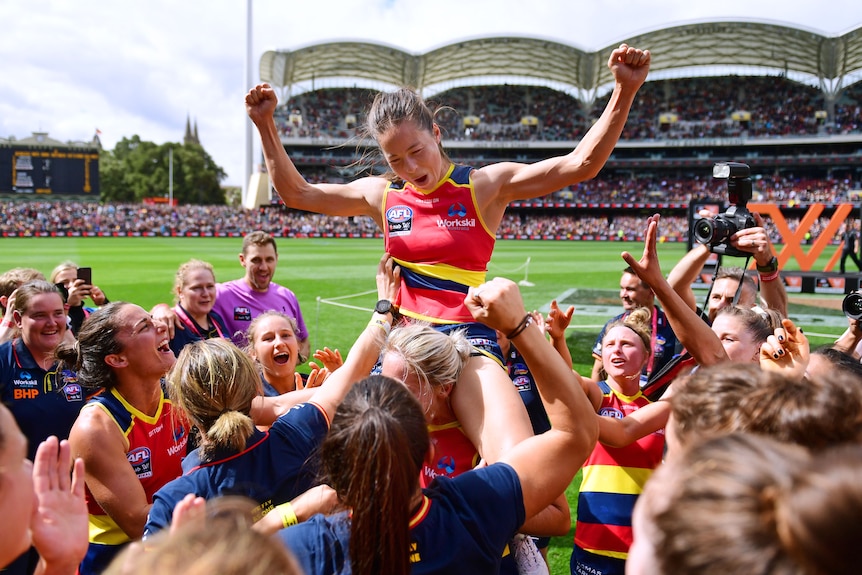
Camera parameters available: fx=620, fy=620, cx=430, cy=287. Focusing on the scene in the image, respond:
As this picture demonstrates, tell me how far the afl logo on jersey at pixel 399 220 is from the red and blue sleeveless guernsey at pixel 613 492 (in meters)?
1.49

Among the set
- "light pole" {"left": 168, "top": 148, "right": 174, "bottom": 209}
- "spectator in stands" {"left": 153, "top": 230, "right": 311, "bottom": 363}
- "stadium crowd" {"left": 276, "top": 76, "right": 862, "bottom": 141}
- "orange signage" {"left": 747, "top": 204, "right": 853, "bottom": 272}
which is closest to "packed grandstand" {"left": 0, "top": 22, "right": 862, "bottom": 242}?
"stadium crowd" {"left": 276, "top": 76, "right": 862, "bottom": 141}

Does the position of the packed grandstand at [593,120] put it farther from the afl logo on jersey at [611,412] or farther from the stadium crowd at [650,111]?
the afl logo on jersey at [611,412]

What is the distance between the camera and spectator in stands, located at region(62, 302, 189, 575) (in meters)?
2.68

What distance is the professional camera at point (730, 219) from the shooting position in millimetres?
3395

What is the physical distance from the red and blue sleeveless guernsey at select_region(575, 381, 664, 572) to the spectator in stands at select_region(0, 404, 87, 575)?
2.20m

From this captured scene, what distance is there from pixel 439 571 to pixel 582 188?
2388 inches

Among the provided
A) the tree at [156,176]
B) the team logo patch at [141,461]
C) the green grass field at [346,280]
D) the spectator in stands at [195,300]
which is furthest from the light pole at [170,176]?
the team logo patch at [141,461]

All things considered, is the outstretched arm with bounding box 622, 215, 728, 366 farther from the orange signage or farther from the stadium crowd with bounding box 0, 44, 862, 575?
the orange signage

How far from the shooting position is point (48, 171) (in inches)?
2083

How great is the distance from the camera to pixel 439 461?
2.70 meters

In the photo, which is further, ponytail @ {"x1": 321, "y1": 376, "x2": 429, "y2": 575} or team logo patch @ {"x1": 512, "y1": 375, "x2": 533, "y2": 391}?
team logo patch @ {"x1": 512, "y1": 375, "x2": 533, "y2": 391}

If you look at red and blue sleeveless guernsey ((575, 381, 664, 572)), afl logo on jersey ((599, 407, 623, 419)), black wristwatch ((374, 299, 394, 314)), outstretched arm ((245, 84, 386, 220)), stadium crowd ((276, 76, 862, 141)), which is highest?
stadium crowd ((276, 76, 862, 141))

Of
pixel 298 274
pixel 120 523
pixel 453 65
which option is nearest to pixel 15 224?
pixel 298 274

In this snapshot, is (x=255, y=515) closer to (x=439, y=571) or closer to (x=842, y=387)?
(x=439, y=571)
